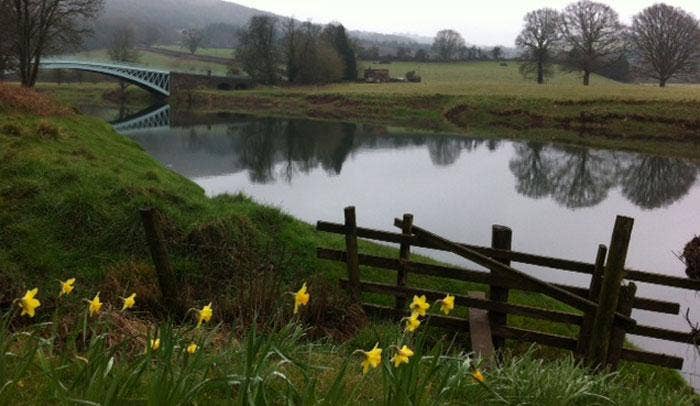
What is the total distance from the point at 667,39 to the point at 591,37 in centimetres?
824

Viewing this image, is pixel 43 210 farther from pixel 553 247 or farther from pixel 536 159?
pixel 536 159

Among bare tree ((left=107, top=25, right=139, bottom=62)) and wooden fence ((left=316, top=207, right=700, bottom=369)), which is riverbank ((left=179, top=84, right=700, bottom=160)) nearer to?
bare tree ((left=107, top=25, right=139, bottom=62))

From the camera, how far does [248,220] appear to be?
11.9 metres

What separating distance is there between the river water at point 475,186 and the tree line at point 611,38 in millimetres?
35752

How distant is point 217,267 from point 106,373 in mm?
7094

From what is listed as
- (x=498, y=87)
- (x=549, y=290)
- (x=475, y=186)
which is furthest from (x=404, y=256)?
(x=498, y=87)

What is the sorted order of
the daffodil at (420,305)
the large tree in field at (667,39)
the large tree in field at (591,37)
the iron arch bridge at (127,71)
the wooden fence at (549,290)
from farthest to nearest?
the iron arch bridge at (127,71) → the large tree in field at (591,37) → the large tree in field at (667,39) → the wooden fence at (549,290) → the daffodil at (420,305)

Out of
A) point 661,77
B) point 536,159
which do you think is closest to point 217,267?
point 536,159

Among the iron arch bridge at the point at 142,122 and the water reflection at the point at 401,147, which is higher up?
the iron arch bridge at the point at 142,122

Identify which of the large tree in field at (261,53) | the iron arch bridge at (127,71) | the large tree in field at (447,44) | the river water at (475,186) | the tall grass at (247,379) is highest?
the large tree in field at (447,44)

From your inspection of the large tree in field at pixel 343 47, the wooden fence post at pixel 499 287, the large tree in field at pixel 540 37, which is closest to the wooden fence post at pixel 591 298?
the wooden fence post at pixel 499 287

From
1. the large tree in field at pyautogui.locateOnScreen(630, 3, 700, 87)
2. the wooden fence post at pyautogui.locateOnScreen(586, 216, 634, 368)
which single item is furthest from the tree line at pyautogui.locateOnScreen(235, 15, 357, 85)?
the wooden fence post at pyautogui.locateOnScreen(586, 216, 634, 368)

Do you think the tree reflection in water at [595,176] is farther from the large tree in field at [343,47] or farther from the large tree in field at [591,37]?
the large tree in field at [343,47]

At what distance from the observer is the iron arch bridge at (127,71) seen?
250ft
